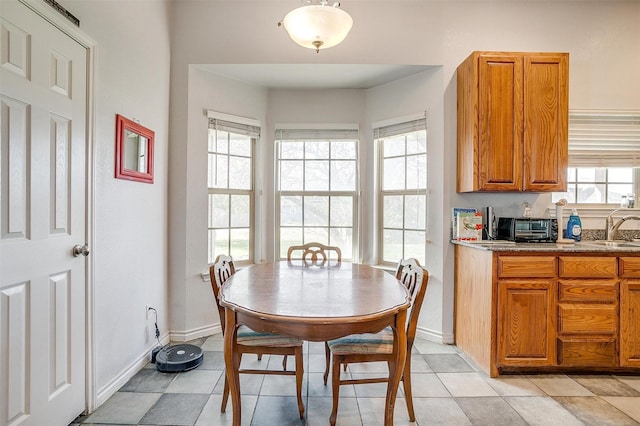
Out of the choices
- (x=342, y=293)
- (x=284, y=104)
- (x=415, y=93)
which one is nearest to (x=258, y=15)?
(x=284, y=104)

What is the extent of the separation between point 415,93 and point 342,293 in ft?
7.19

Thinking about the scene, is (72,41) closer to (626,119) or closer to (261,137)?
(261,137)

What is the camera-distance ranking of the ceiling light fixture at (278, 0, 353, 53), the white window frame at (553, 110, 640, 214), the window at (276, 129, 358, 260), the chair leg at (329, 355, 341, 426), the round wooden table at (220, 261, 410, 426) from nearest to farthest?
the round wooden table at (220, 261, 410, 426), the chair leg at (329, 355, 341, 426), the ceiling light fixture at (278, 0, 353, 53), the white window frame at (553, 110, 640, 214), the window at (276, 129, 358, 260)

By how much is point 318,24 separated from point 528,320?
7.77 ft

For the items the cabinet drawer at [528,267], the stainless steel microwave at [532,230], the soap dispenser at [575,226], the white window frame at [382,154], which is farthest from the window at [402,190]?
the soap dispenser at [575,226]

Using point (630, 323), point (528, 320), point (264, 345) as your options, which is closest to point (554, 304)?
point (528, 320)

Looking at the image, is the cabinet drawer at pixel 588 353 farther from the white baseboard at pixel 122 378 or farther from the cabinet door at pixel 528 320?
the white baseboard at pixel 122 378

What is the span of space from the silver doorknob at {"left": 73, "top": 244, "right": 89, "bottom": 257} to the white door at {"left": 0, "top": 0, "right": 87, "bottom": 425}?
0.07ft

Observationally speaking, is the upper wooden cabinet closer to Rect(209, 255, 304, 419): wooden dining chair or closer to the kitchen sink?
the kitchen sink

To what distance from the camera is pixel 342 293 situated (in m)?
1.70

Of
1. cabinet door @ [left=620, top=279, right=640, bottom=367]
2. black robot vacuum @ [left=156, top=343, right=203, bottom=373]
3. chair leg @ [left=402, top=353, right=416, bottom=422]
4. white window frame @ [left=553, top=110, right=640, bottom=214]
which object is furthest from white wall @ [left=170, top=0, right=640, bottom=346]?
chair leg @ [left=402, top=353, right=416, bottom=422]

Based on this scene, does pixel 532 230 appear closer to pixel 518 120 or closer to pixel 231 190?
pixel 518 120

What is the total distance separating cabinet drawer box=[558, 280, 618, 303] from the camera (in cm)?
234

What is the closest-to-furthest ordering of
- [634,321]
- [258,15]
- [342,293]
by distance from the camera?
1. [342,293]
2. [634,321]
3. [258,15]
